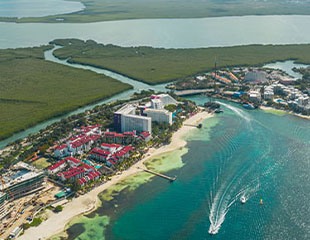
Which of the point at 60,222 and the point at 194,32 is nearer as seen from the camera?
the point at 60,222

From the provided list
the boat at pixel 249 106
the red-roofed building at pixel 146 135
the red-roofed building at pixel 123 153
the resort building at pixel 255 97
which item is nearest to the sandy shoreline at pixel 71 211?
the red-roofed building at pixel 123 153

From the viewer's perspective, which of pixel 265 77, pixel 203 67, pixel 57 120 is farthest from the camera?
pixel 203 67

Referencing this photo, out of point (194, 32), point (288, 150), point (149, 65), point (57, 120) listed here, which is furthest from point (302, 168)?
point (194, 32)

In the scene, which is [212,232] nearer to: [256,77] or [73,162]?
[73,162]

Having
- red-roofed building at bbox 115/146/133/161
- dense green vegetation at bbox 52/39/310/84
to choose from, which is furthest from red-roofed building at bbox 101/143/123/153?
dense green vegetation at bbox 52/39/310/84

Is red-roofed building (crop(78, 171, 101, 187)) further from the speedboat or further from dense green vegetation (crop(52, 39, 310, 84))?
dense green vegetation (crop(52, 39, 310, 84))

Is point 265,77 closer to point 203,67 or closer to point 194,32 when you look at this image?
point 203,67
